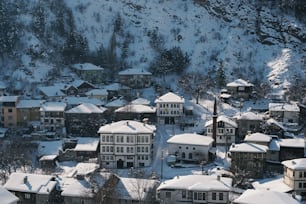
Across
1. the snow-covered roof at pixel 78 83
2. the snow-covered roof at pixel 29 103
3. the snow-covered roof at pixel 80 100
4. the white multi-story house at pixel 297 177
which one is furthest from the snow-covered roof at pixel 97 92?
the white multi-story house at pixel 297 177

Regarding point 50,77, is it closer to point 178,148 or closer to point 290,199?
point 178,148

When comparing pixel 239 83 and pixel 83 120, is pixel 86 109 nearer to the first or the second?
pixel 83 120

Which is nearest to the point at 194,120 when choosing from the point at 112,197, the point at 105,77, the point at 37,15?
the point at 105,77

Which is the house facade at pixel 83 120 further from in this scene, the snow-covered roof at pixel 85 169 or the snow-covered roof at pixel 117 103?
the snow-covered roof at pixel 85 169

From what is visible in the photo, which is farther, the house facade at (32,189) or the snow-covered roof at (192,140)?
the snow-covered roof at (192,140)

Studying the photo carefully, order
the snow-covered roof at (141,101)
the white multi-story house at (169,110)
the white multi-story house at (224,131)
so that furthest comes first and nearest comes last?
the snow-covered roof at (141,101) < the white multi-story house at (169,110) < the white multi-story house at (224,131)

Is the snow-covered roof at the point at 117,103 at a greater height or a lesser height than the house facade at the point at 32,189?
greater

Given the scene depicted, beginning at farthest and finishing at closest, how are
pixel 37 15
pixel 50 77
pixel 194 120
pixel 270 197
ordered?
pixel 37 15, pixel 50 77, pixel 194 120, pixel 270 197
